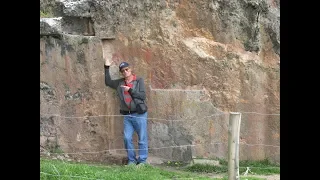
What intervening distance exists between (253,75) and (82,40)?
3.04 meters

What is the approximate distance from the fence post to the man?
2714mm

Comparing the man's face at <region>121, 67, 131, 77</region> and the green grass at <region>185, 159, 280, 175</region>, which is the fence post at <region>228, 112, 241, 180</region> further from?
the man's face at <region>121, 67, 131, 77</region>

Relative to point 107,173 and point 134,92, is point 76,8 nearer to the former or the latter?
point 134,92

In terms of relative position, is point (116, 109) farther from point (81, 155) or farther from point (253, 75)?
point (253, 75)

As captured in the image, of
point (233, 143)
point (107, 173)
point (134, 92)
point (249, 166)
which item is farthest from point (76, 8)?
point (233, 143)

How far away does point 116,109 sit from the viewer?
10.1m

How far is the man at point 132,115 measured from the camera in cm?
928

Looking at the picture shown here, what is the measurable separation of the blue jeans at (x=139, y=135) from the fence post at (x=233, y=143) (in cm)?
271

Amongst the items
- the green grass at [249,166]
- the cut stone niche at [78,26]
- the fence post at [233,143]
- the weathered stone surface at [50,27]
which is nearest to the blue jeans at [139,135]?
the green grass at [249,166]

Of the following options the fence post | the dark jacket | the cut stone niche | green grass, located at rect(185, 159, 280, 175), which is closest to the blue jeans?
the dark jacket

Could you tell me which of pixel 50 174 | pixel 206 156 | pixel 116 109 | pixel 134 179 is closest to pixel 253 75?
pixel 206 156

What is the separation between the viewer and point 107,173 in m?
8.29

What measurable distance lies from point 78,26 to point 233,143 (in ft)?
14.6

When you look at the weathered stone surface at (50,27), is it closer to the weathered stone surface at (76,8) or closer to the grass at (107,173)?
the weathered stone surface at (76,8)
